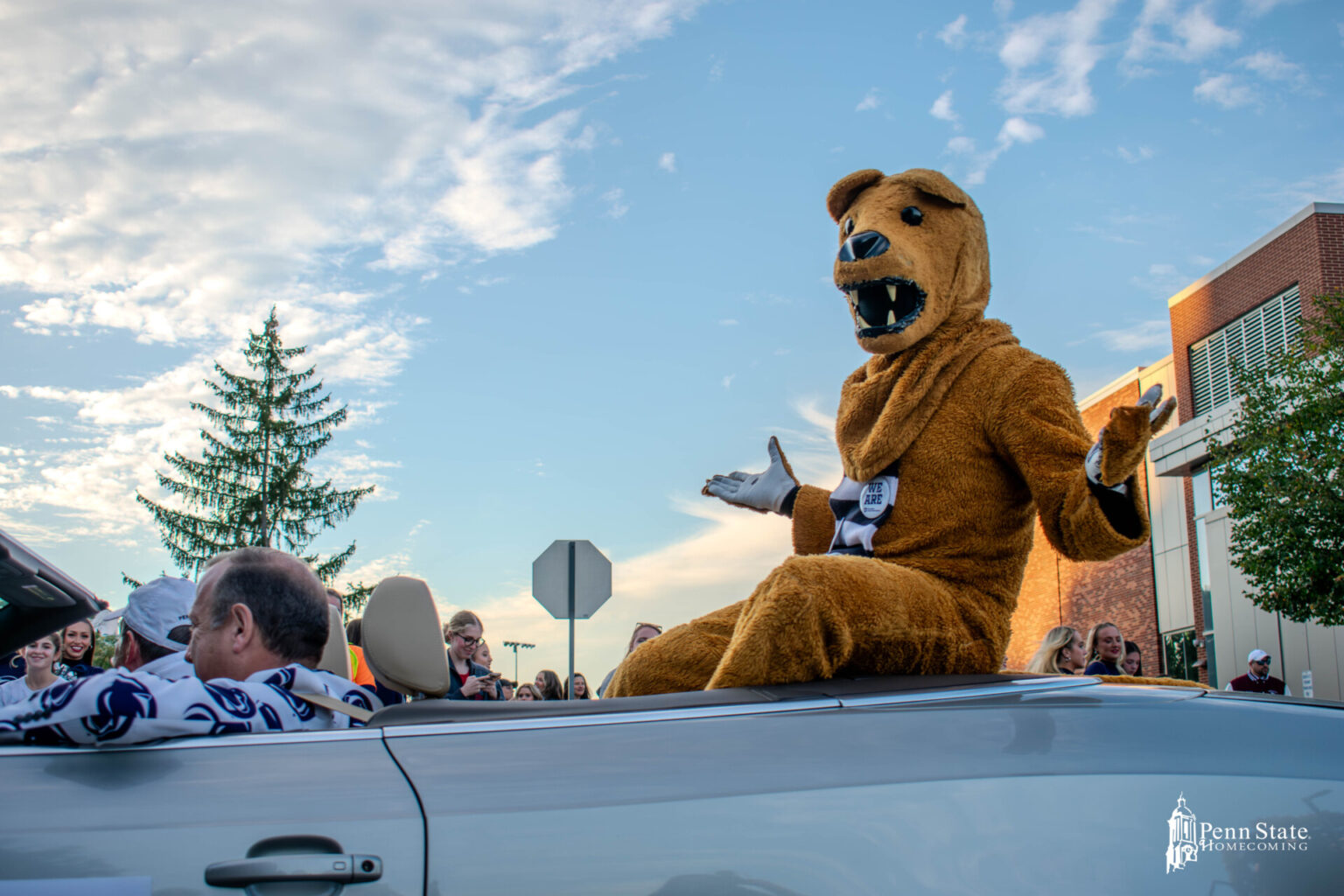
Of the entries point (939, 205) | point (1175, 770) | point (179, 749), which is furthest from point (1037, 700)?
point (939, 205)

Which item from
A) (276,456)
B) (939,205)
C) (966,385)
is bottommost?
(966,385)

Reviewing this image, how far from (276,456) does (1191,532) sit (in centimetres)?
2295

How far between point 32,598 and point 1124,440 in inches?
99.7

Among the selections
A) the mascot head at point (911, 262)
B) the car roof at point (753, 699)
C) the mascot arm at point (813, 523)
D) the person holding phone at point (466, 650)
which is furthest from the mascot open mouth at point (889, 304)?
the person holding phone at point (466, 650)

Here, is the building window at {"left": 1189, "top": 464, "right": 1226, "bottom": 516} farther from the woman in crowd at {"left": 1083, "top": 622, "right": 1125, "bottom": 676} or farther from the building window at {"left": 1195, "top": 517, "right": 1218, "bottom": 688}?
the woman in crowd at {"left": 1083, "top": 622, "right": 1125, "bottom": 676}

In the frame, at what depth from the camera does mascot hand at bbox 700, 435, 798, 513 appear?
3.57 meters

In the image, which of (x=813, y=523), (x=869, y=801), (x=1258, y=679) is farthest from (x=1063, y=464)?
(x=1258, y=679)

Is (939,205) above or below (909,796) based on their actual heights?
above

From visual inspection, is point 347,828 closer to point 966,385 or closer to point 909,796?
point 909,796

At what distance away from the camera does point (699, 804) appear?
137cm

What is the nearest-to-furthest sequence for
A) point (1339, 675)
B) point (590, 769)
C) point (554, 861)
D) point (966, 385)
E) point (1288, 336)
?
point (554, 861) → point (590, 769) → point (966, 385) → point (1339, 675) → point (1288, 336)

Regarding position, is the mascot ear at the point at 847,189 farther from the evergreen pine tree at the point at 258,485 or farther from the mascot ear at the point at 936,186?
the evergreen pine tree at the point at 258,485

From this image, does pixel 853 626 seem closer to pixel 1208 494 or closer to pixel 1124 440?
pixel 1124 440

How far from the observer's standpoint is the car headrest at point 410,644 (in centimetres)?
271
